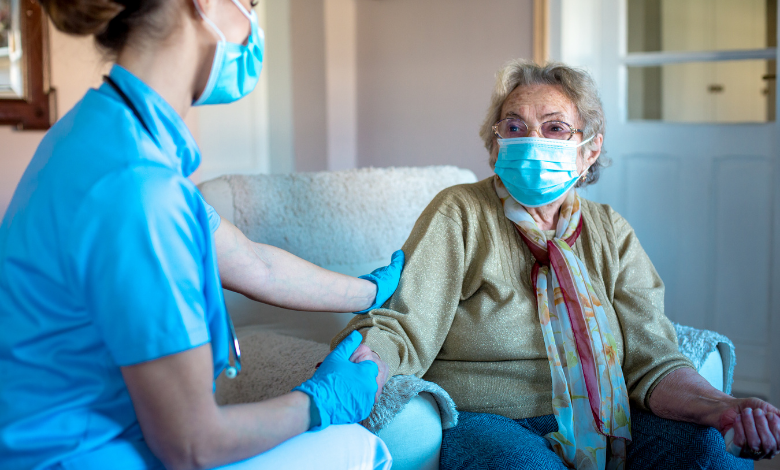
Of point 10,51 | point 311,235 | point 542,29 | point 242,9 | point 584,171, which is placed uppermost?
point 542,29

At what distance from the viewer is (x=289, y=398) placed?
0.86 metres

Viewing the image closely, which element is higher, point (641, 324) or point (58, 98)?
point (58, 98)

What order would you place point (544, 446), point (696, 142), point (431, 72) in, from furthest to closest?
point (431, 72)
point (696, 142)
point (544, 446)

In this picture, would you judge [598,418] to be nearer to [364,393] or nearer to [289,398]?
[364,393]

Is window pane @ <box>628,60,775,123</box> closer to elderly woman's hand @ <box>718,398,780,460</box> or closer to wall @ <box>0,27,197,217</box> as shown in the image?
elderly woman's hand @ <box>718,398,780,460</box>

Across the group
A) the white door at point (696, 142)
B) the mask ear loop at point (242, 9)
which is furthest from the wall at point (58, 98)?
the white door at point (696, 142)

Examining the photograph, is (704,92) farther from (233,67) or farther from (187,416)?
(187,416)

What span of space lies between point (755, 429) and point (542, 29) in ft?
6.87

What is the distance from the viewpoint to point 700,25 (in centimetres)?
273

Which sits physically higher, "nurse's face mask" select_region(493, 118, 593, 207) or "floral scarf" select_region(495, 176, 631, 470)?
"nurse's face mask" select_region(493, 118, 593, 207)

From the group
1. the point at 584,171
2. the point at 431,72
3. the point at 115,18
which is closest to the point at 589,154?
the point at 584,171

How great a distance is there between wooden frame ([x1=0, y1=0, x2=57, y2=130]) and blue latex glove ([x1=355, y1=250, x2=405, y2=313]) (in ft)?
5.38

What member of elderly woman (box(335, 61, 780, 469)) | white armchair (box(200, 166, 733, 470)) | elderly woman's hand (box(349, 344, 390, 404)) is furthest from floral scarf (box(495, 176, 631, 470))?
elderly woman's hand (box(349, 344, 390, 404))

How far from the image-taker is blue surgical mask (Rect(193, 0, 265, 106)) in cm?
84
